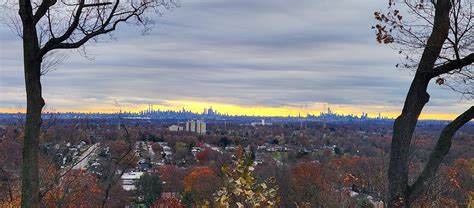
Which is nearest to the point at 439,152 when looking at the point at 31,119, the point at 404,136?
the point at 404,136

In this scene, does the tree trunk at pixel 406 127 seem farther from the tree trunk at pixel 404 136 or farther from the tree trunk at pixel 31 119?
the tree trunk at pixel 31 119

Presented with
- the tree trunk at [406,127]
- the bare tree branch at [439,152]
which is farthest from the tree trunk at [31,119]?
the bare tree branch at [439,152]

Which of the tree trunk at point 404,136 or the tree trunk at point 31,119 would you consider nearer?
the tree trunk at point 31,119

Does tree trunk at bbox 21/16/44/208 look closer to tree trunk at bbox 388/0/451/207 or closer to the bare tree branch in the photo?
tree trunk at bbox 388/0/451/207

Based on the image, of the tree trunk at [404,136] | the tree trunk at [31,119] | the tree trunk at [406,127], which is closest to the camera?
the tree trunk at [31,119]

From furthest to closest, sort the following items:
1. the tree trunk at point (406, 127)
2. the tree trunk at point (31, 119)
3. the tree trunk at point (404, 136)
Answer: the tree trunk at point (404, 136) < the tree trunk at point (406, 127) < the tree trunk at point (31, 119)
